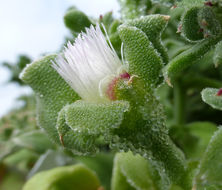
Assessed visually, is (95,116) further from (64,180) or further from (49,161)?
(49,161)

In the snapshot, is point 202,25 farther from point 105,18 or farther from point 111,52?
point 105,18

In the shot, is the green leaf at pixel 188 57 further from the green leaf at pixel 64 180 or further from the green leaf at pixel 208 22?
the green leaf at pixel 64 180

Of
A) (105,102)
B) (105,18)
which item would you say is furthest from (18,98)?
(105,102)

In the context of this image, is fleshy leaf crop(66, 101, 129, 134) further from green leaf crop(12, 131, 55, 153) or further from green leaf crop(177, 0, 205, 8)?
green leaf crop(12, 131, 55, 153)

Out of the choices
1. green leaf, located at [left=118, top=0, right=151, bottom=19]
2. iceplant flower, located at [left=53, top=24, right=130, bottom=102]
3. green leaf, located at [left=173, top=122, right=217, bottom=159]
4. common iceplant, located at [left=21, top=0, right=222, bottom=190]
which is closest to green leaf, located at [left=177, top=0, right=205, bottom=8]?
common iceplant, located at [left=21, top=0, right=222, bottom=190]

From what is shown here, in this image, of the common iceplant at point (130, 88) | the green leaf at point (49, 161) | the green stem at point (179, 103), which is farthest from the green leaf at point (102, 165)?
the common iceplant at point (130, 88)

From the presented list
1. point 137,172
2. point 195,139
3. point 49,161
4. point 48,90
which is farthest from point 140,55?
point 49,161

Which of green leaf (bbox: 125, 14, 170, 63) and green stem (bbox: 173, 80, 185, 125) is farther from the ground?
green leaf (bbox: 125, 14, 170, 63)
